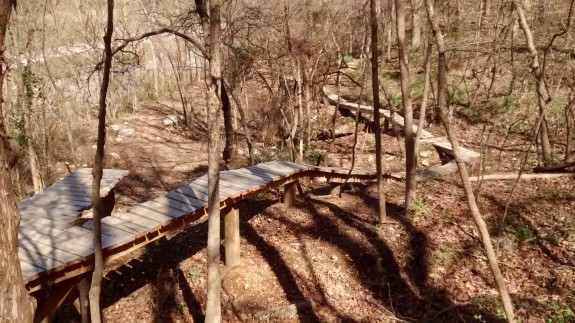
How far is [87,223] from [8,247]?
3239 millimetres

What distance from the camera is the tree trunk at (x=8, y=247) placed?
283 cm

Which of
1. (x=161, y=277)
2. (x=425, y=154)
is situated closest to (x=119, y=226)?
(x=161, y=277)

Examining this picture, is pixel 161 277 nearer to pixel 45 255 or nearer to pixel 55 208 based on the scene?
pixel 55 208

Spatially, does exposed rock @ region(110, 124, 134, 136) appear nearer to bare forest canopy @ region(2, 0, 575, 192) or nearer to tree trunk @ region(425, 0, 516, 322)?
bare forest canopy @ region(2, 0, 575, 192)

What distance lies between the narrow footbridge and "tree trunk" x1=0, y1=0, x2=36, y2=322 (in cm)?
168

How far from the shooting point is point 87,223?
601 centimetres

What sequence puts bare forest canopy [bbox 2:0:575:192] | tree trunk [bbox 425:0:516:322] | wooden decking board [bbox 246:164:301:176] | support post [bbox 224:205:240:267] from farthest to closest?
bare forest canopy [bbox 2:0:575:192], wooden decking board [bbox 246:164:301:176], support post [bbox 224:205:240:267], tree trunk [bbox 425:0:516:322]

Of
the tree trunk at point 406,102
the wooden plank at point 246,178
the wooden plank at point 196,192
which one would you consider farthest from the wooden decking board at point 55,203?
the tree trunk at point 406,102

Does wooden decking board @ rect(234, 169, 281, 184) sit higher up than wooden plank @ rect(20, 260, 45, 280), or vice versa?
wooden decking board @ rect(234, 169, 281, 184)

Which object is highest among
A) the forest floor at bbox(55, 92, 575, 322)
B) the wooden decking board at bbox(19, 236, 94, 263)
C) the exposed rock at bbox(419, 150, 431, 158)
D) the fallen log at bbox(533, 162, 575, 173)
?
the wooden decking board at bbox(19, 236, 94, 263)

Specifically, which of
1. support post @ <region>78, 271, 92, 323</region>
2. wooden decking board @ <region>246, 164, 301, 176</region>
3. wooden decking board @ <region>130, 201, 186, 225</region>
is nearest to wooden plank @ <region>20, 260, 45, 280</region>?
support post @ <region>78, 271, 92, 323</region>

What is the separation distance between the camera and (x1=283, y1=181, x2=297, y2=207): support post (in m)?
8.75

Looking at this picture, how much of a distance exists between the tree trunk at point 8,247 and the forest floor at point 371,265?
385 cm

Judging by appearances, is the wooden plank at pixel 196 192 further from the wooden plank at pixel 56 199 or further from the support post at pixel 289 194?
the support post at pixel 289 194
